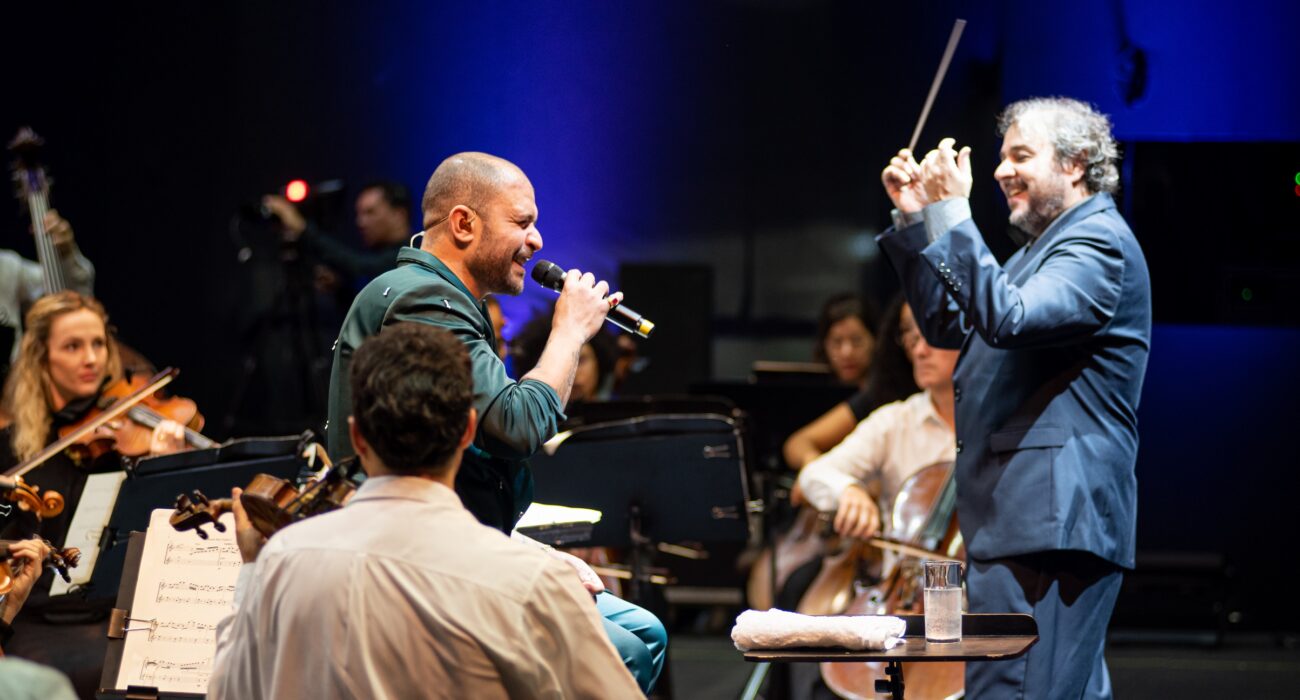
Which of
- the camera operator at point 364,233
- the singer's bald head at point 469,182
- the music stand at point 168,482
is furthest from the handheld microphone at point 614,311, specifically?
the camera operator at point 364,233

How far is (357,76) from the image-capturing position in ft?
22.4

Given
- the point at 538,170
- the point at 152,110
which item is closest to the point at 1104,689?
the point at 538,170

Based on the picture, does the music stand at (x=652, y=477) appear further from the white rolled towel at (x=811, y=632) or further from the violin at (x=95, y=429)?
the white rolled towel at (x=811, y=632)

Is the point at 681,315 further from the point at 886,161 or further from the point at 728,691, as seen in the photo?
the point at 728,691

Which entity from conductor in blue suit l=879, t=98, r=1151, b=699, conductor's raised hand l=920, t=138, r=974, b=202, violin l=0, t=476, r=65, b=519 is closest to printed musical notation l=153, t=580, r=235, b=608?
violin l=0, t=476, r=65, b=519

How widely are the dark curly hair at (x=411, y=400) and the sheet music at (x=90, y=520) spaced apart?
2125 mm

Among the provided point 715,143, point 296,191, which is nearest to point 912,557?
point 715,143

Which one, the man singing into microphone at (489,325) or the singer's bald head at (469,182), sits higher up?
the singer's bald head at (469,182)

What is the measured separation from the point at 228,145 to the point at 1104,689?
5038 mm

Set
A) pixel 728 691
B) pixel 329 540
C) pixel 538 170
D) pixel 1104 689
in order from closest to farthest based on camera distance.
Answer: pixel 329 540 → pixel 1104 689 → pixel 728 691 → pixel 538 170

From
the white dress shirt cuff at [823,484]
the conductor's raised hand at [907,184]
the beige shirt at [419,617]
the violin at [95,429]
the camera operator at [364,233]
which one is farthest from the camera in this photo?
the camera operator at [364,233]

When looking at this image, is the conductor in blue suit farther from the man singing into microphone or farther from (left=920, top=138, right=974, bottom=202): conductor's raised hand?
the man singing into microphone

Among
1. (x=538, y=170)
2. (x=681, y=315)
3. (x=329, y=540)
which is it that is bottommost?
(x=329, y=540)

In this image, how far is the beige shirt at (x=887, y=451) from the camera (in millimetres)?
4527
